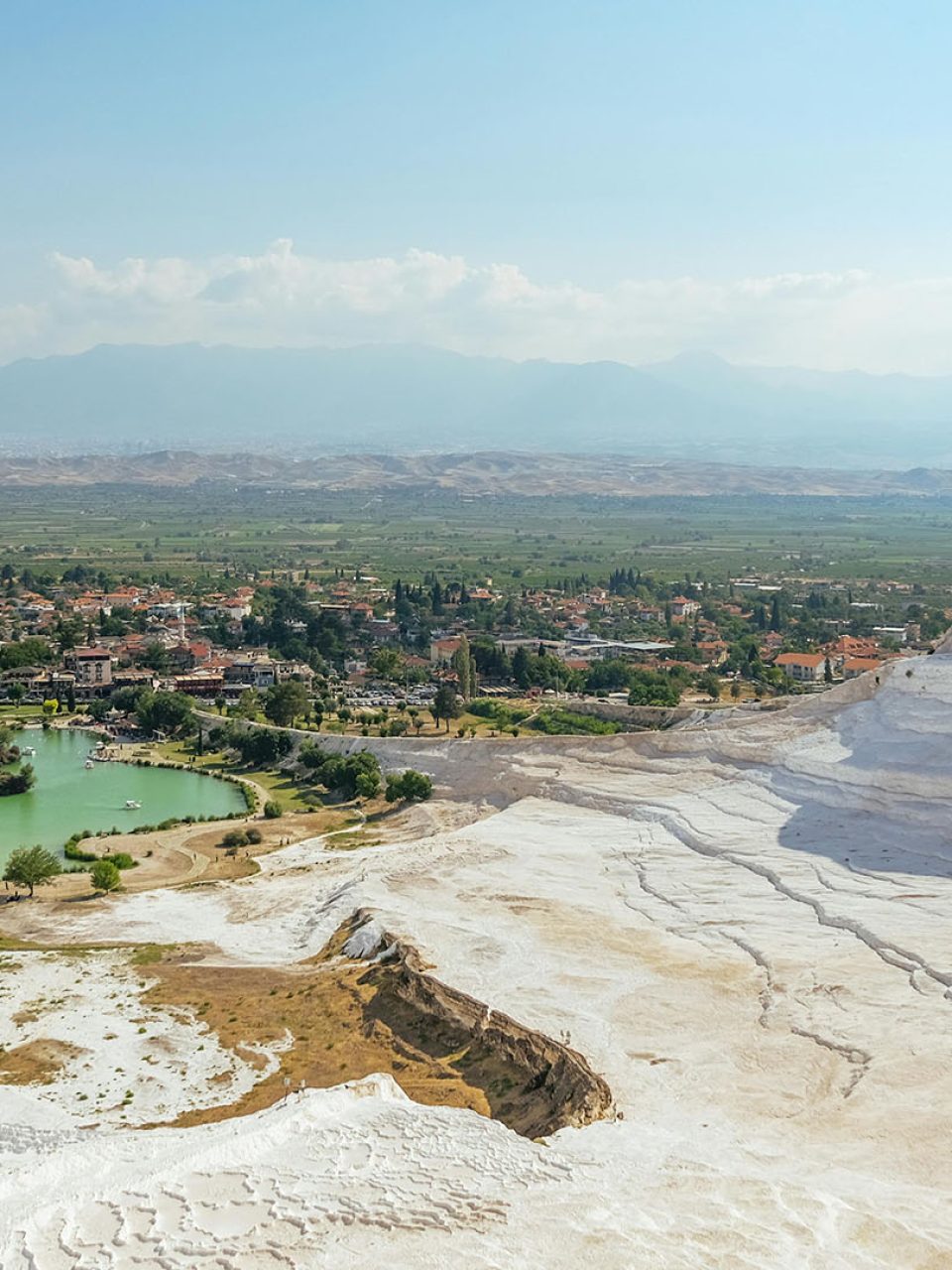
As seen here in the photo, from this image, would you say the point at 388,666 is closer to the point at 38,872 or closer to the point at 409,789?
the point at 409,789

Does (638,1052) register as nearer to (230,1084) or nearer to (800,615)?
(230,1084)

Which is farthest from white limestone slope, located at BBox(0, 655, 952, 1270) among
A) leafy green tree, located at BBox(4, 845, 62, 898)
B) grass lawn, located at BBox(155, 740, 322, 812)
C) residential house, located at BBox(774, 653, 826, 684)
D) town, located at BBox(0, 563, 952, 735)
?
residential house, located at BBox(774, 653, 826, 684)

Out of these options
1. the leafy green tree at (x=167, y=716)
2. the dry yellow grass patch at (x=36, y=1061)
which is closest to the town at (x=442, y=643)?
the leafy green tree at (x=167, y=716)

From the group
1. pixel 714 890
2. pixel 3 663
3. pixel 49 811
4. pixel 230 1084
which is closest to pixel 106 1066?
pixel 230 1084

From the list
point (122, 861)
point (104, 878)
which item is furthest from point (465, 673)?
point (104, 878)

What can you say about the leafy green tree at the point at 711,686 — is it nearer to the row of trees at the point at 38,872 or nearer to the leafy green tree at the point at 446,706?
the leafy green tree at the point at 446,706

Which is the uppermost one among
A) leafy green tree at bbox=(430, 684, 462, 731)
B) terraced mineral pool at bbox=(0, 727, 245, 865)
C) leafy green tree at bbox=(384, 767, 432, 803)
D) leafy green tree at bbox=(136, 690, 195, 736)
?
leafy green tree at bbox=(430, 684, 462, 731)

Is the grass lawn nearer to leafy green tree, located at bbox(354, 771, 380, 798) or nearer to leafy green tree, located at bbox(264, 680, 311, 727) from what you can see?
leafy green tree, located at bbox(354, 771, 380, 798)
